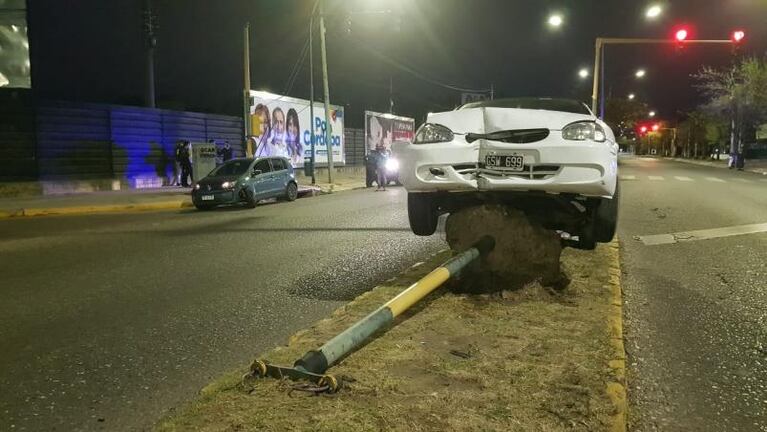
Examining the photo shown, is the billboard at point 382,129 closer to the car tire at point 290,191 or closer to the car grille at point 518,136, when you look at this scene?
the car tire at point 290,191

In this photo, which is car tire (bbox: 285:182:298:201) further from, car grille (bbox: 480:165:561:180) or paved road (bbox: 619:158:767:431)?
car grille (bbox: 480:165:561:180)

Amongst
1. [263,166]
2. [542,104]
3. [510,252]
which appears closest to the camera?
[510,252]

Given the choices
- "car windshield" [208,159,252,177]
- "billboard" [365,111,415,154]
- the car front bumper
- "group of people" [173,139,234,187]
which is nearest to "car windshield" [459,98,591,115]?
the car front bumper

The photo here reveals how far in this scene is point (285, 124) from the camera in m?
29.6

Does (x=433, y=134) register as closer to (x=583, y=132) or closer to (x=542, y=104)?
(x=583, y=132)

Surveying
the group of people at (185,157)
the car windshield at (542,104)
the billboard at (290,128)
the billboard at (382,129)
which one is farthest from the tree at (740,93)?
the car windshield at (542,104)

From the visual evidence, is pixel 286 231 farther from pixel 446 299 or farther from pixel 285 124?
pixel 285 124

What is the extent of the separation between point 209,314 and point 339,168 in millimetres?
29587

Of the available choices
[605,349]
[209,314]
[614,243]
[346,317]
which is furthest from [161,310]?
[614,243]

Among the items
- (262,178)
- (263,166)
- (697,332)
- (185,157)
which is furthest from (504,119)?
(185,157)

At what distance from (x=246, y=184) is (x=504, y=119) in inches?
475

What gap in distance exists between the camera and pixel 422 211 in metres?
5.96

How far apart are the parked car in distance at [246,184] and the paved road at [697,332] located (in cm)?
987

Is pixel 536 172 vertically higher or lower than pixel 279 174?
higher
